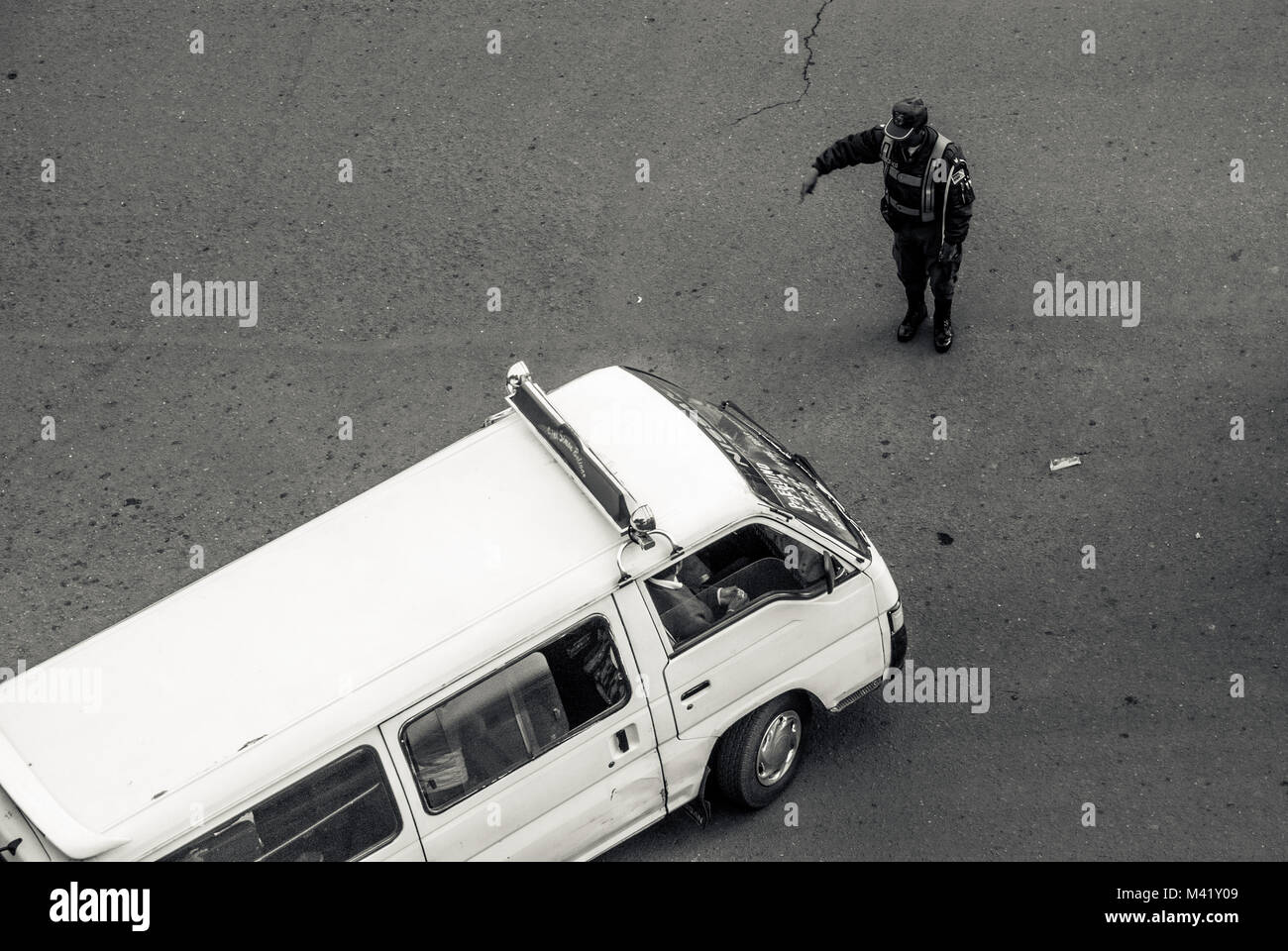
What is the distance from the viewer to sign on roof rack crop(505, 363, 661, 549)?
5.56 m

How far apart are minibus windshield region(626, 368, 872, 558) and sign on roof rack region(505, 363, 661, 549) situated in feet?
2.15

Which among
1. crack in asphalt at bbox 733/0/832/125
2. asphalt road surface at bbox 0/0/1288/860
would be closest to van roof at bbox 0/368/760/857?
asphalt road surface at bbox 0/0/1288/860

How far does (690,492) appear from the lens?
5.85 m

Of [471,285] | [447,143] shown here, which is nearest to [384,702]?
[471,285]

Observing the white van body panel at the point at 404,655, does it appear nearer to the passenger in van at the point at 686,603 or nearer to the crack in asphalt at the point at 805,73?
the passenger in van at the point at 686,603

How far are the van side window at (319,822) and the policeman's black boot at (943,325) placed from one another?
4.89 meters

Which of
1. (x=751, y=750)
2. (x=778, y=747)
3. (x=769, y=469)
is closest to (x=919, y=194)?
(x=769, y=469)

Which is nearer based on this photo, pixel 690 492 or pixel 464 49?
pixel 690 492

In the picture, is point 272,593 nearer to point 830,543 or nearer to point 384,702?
point 384,702

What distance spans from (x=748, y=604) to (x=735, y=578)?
0.14 meters

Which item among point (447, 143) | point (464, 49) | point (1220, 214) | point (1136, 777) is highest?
point (464, 49)

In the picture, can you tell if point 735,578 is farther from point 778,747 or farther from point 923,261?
point 923,261

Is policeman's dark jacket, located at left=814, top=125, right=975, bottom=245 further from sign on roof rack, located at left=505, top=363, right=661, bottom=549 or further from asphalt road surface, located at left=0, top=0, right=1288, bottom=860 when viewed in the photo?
sign on roof rack, located at left=505, top=363, right=661, bottom=549

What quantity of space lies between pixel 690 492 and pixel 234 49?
7.28 m
